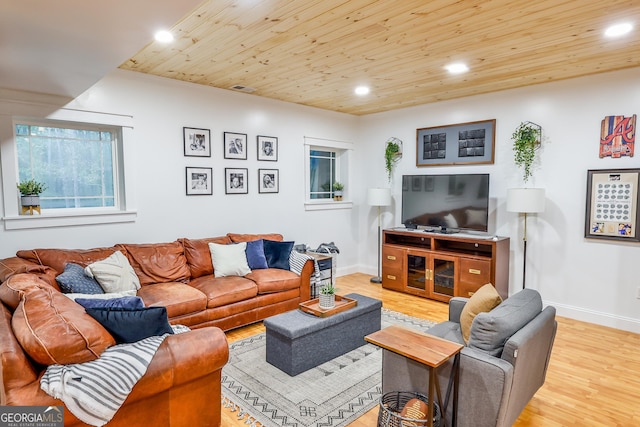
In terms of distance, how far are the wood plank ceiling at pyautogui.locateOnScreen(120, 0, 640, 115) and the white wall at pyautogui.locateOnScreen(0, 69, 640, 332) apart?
27 centimetres

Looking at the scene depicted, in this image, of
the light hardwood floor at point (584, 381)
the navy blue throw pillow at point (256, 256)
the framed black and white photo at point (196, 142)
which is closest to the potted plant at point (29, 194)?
the framed black and white photo at point (196, 142)

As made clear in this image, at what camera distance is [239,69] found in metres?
3.74

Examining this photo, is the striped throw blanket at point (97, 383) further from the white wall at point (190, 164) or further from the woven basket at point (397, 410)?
the white wall at point (190, 164)

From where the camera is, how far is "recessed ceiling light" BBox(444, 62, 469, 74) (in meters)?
3.58

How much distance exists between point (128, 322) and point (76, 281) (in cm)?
131

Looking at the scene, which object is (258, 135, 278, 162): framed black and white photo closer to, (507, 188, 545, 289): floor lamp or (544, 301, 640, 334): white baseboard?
(507, 188, 545, 289): floor lamp

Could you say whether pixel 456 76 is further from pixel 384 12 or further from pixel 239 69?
pixel 239 69

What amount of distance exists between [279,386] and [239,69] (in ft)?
9.82

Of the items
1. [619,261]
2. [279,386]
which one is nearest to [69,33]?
[279,386]

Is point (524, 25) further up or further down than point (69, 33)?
further up

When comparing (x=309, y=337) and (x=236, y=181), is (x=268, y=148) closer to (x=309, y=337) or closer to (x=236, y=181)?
(x=236, y=181)

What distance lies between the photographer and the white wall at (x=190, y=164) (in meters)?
3.69

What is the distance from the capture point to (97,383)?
5.30 feet

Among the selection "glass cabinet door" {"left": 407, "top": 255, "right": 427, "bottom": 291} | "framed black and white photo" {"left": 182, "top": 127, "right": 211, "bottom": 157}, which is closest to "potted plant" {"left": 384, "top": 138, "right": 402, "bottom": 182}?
"glass cabinet door" {"left": 407, "top": 255, "right": 427, "bottom": 291}
